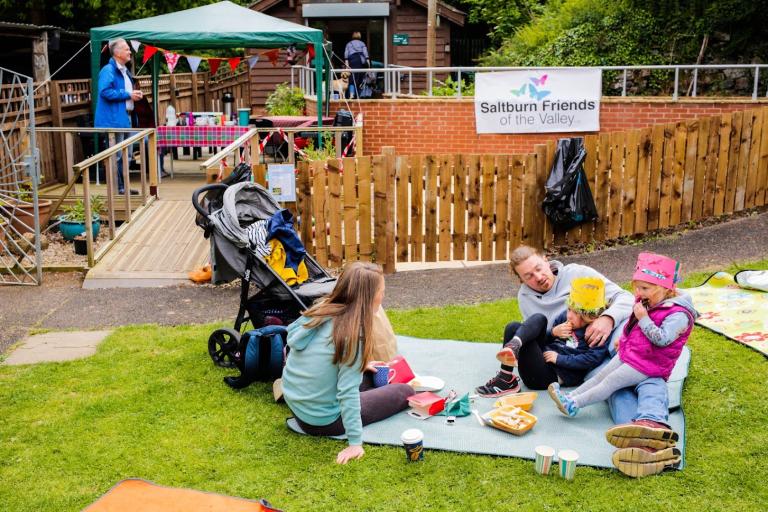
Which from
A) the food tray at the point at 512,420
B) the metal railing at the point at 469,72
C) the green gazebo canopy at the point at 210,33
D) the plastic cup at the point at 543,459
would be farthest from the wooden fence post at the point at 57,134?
the plastic cup at the point at 543,459

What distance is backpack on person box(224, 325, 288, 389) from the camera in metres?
5.79

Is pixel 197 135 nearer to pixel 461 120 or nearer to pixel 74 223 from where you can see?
pixel 74 223

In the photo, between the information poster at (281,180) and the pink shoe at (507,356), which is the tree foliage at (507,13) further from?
the pink shoe at (507,356)

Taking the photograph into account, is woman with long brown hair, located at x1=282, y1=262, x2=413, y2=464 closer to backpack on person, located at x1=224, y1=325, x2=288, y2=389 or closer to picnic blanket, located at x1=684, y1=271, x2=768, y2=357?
backpack on person, located at x1=224, y1=325, x2=288, y2=389

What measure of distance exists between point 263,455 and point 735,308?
459 centimetres

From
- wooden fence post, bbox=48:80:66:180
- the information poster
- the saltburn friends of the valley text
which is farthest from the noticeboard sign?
the information poster

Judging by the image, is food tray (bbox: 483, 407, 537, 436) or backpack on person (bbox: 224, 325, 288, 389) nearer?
food tray (bbox: 483, 407, 537, 436)

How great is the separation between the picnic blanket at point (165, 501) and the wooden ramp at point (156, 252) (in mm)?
4790

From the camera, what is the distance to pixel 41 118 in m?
13.9

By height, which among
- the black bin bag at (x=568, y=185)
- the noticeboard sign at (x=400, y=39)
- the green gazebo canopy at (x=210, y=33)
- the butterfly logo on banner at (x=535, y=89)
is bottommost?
the black bin bag at (x=568, y=185)

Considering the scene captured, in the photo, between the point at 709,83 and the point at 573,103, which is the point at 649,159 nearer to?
the point at 573,103

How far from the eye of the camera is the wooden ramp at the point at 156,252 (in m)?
9.23

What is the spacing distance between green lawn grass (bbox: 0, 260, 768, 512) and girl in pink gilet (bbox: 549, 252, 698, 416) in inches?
20.7

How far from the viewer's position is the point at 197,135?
14.8 m
